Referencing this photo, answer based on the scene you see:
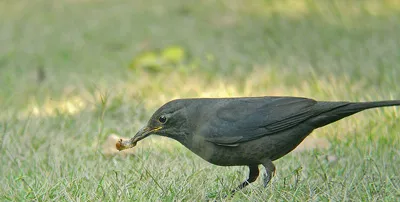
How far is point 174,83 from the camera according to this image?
7.25 metres

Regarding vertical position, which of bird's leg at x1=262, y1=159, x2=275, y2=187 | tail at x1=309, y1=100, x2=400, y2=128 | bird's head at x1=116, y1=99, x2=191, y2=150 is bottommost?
bird's leg at x1=262, y1=159, x2=275, y2=187

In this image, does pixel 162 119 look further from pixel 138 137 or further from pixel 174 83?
pixel 174 83

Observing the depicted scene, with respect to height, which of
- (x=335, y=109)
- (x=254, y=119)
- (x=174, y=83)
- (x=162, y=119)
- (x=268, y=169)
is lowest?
(x=268, y=169)

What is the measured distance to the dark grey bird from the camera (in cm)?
431

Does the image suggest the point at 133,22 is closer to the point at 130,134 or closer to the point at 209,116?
the point at 130,134

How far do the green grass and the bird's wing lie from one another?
298 millimetres

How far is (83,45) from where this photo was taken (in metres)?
8.71

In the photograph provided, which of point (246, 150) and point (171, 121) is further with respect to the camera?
Answer: point (171, 121)

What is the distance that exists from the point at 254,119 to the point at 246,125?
2.5 inches

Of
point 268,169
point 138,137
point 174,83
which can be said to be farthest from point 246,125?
point 174,83

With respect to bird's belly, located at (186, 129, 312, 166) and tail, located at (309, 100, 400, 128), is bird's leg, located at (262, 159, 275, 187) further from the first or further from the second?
A: tail, located at (309, 100, 400, 128)

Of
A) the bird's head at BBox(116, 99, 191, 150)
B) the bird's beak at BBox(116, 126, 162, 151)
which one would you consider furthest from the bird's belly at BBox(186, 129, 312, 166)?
the bird's beak at BBox(116, 126, 162, 151)

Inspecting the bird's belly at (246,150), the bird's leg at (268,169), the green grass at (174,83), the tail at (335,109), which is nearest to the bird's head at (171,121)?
the bird's belly at (246,150)

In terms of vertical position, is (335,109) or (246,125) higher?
(335,109)
